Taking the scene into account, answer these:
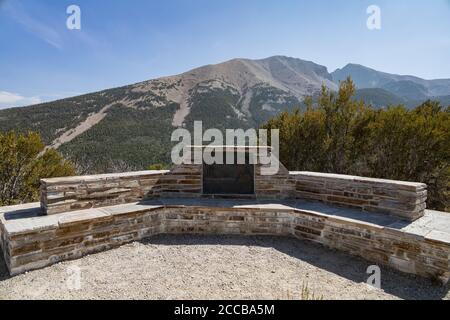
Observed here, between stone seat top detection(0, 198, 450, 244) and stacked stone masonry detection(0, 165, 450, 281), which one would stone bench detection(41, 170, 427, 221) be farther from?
stone seat top detection(0, 198, 450, 244)

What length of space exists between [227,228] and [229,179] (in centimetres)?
117

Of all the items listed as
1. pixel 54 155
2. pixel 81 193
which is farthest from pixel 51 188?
pixel 54 155

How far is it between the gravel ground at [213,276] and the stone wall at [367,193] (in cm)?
115

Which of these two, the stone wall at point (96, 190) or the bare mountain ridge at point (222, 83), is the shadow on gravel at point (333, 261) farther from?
the bare mountain ridge at point (222, 83)

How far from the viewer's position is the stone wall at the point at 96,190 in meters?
4.50

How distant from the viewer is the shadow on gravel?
3.41 meters

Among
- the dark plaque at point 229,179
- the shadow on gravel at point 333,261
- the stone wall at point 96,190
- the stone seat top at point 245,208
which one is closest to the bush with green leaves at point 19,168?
the stone seat top at point 245,208

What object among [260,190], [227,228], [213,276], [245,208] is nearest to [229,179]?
[260,190]

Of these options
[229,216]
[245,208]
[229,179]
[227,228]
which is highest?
[229,179]

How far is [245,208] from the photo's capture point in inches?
205

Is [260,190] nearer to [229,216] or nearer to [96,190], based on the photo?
[229,216]

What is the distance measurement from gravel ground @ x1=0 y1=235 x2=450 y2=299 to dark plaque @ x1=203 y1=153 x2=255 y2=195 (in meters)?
1.50

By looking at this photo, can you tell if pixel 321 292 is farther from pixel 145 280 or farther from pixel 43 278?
pixel 43 278
